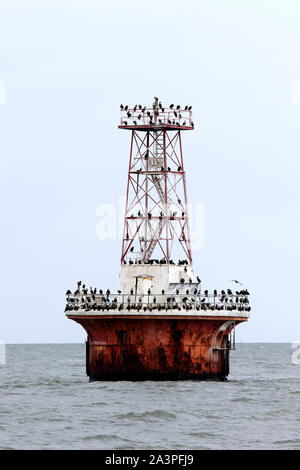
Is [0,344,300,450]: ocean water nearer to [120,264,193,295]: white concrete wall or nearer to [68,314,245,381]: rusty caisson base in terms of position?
[68,314,245,381]: rusty caisson base

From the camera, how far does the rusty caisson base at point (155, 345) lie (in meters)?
65.5

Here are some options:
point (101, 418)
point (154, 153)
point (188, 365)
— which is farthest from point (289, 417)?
point (154, 153)

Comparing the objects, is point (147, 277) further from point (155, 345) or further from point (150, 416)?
point (150, 416)

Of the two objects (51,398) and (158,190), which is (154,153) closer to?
(158,190)

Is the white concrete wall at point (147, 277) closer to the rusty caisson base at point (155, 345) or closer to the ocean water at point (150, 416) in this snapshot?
the rusty caisson base at point (155, 345)

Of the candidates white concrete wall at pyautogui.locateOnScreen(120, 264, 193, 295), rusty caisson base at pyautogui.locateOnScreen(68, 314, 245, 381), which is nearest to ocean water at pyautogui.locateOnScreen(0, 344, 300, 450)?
rusty caisson base at pyautogui.locateOnScreen(68, 314, 245, 381)

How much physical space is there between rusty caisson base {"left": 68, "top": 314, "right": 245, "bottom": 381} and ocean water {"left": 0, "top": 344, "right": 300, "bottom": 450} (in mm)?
820

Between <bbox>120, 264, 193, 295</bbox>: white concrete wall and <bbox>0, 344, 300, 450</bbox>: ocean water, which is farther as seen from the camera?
<bbox>120, 264, 193, 295</bbox>: white concrete wall

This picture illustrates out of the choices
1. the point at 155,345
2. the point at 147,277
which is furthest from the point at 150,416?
the point at 147,277

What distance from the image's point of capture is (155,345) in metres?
65.6

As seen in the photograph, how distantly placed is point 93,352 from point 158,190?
9.67 m

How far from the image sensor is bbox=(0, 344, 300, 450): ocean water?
153 feet

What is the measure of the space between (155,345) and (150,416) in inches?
Answer: 490
